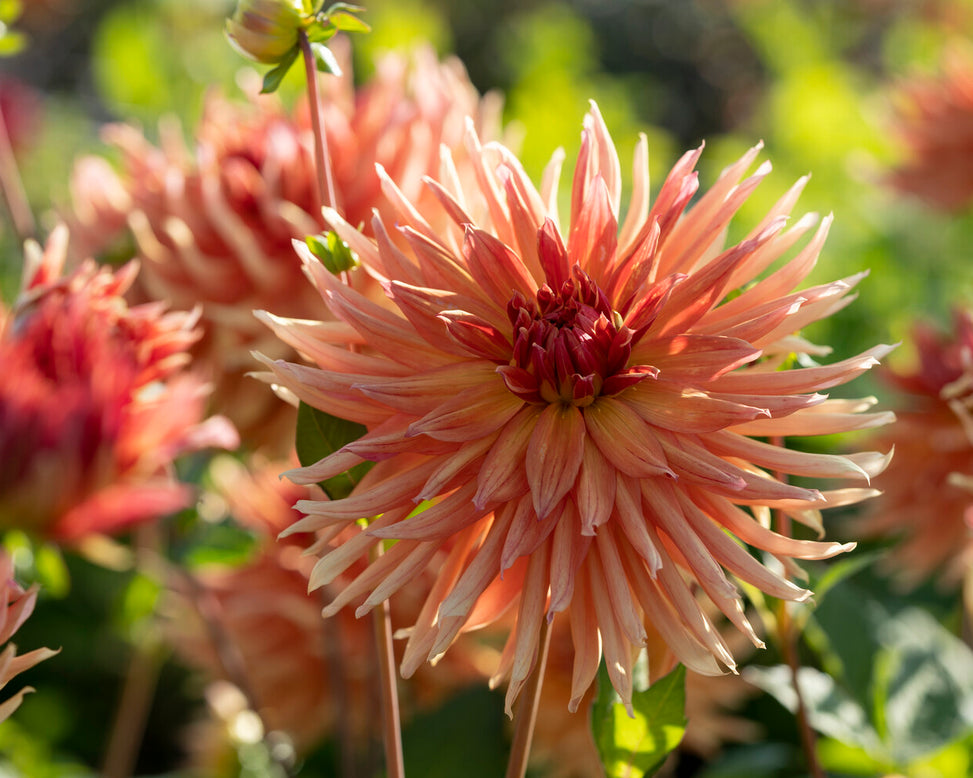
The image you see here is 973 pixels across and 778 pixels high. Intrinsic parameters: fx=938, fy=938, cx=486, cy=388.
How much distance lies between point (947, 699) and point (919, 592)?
365 mm

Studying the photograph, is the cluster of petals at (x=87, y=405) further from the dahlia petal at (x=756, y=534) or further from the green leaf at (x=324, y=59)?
the dahlia petal at (x=756, y=534)

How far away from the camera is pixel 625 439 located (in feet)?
1.18

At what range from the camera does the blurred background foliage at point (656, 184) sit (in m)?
0.66

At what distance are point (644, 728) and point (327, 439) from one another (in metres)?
0.19

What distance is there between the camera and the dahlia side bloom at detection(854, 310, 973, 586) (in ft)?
2.18

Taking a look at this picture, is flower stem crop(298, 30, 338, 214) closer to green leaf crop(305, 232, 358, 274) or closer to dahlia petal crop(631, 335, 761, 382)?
green leaf crop(305, 232, 358, 274)

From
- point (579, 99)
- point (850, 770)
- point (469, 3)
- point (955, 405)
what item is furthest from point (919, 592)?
point (469, 3)

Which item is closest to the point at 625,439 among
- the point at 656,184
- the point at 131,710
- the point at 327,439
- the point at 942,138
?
the point at 327,439

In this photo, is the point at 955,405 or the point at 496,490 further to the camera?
the point at 955,405

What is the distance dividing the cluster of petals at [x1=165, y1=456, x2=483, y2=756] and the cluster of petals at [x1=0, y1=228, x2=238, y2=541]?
14 centimetres

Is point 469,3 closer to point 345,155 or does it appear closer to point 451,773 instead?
point 345,155

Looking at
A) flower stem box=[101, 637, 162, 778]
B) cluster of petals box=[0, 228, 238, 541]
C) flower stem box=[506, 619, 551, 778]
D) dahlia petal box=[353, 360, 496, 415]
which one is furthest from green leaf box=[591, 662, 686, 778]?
flower stem box=[101, 637, 162, 778]

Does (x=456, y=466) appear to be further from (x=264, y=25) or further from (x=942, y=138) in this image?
A: (x=942, y=138)

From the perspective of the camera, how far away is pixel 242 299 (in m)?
0.75
